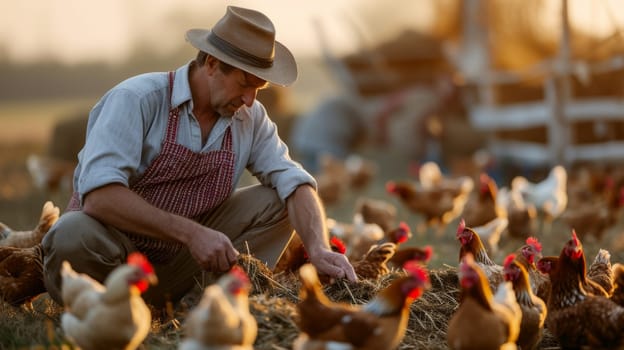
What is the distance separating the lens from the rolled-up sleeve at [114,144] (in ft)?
13.6

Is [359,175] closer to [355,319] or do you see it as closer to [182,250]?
[182,250]

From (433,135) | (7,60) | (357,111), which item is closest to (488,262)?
(433,135)

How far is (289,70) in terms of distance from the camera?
15.3ft

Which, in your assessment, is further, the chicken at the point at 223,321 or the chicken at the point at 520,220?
the chicken at the point at 520,220

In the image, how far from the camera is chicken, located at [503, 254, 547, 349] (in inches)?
161

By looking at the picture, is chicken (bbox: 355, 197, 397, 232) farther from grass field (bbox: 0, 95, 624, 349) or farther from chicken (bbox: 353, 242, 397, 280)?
chicken (bbox: 353, 242, 397, 280)

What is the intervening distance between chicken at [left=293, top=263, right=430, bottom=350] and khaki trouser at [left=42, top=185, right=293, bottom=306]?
1295mm

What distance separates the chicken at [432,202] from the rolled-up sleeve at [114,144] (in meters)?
4.89

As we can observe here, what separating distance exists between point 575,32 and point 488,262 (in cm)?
761

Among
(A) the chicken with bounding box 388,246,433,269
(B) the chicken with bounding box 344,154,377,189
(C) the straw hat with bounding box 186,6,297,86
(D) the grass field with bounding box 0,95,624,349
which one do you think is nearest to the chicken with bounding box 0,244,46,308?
(D) the grass field with bounding box 0,95,624,349

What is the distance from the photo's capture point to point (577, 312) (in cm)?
409

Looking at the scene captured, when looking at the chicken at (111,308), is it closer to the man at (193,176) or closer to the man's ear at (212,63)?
the man at (193,176)

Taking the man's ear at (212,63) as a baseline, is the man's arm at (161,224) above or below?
below

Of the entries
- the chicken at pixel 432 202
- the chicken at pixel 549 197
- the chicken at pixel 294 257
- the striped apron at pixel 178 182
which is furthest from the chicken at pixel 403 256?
the chicken at pixel 549 197
